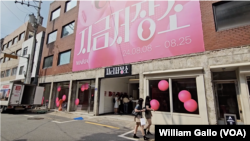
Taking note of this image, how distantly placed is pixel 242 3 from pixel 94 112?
12.1m

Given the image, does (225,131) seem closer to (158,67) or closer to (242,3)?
(158,67)

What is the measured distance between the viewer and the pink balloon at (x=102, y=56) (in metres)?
11.3

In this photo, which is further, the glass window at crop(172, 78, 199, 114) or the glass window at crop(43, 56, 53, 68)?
the glass window at crop(43, 56, 53, 68)

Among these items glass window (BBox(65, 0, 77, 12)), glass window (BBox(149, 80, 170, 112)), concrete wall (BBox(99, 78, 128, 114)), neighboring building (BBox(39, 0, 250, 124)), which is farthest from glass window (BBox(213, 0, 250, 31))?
glass window (BBox(65, 0, 77, 12))

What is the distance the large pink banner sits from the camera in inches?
320

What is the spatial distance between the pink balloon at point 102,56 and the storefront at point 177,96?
3.86 m

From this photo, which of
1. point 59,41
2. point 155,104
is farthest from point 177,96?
point 59,41

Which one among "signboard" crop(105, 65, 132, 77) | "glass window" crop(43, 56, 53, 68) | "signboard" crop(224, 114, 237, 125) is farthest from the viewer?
"glass window" crop(43, 56, 53, 68)

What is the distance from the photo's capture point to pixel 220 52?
6.96 metres

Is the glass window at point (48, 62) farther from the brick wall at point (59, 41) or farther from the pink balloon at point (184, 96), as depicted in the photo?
the pink balloon at point (184, 96)

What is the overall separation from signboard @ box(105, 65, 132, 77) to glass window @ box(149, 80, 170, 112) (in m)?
1.93

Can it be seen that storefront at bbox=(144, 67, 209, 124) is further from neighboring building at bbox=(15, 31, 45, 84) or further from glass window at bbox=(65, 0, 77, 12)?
neighboring building at bbox=(15, 31, 45, 84)

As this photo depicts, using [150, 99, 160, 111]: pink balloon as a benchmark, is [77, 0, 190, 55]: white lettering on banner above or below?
above

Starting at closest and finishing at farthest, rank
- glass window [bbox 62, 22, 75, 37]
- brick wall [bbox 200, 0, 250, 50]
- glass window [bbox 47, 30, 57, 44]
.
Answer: brick wall [bbox 200, 0, 250, 50]
glass window [bbox 62, 22, 75, 37]
glass window [bbox 47, 30, 57, 44]
